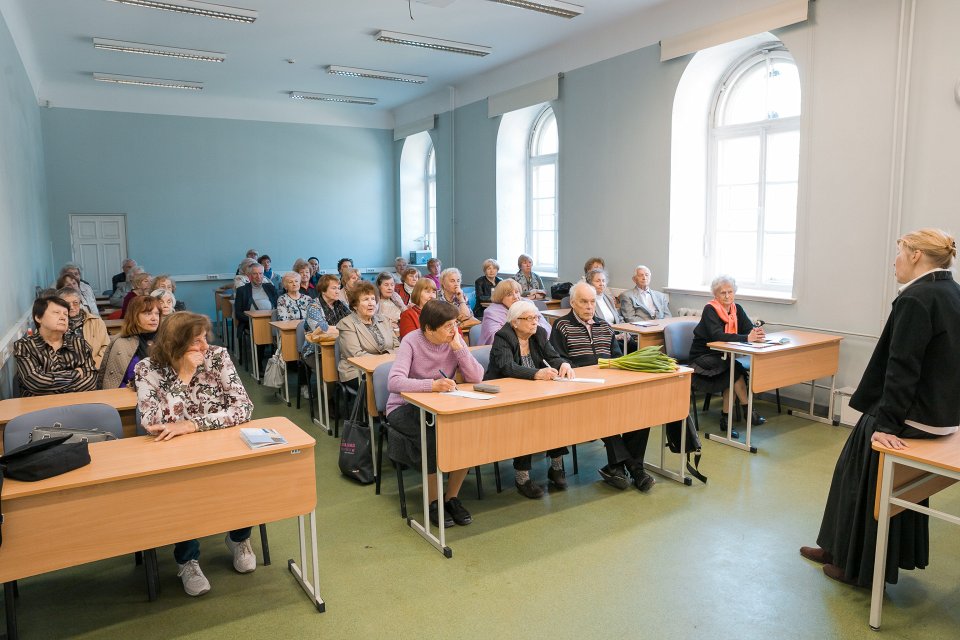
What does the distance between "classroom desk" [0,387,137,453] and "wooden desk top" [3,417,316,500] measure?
772mm

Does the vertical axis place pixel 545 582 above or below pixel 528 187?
below

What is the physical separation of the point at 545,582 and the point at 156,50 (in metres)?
8.10

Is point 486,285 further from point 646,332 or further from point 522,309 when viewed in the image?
point 522,309

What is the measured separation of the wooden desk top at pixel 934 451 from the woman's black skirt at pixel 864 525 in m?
0.19

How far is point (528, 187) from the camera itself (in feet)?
32.9

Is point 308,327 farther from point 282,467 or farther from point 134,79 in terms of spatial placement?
point 134,79

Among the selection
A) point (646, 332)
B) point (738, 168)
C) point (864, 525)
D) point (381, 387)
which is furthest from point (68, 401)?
point (738, 168)

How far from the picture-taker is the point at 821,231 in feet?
18.7

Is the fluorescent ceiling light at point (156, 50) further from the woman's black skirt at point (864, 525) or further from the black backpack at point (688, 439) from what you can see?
the woman's black skirt at point (864, 525)

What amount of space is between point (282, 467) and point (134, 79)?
9.38 m

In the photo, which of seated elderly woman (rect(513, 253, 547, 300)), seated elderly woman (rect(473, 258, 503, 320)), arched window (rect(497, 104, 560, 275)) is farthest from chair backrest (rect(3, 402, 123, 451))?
arched window (rect(497, 104, 560, 275))

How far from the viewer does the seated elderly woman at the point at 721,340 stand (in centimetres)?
521

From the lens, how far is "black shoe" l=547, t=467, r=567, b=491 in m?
4.12

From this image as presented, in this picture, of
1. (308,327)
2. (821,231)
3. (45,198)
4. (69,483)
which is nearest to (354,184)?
(45,198)
